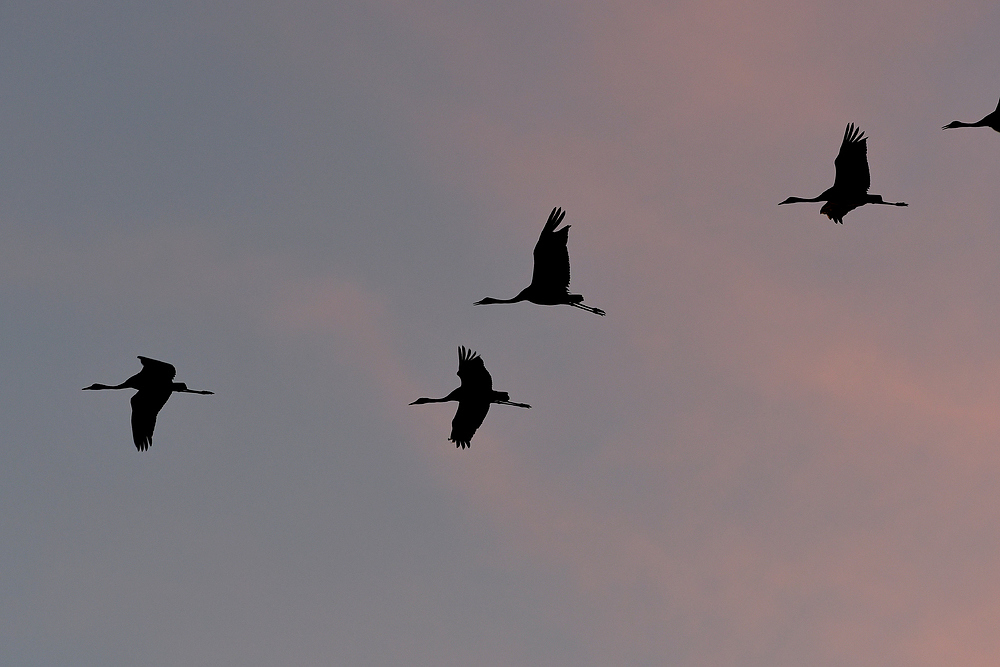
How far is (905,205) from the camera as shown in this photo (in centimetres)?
3250

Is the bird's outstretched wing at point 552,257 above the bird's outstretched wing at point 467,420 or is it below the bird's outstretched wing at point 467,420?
above

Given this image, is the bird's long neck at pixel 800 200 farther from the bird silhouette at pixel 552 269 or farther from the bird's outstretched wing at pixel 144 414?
the bird's outstretched wing at pixel 144 414

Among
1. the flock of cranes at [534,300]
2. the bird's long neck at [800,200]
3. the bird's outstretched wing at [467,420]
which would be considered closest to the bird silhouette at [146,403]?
the flock of cranes at [534,300]

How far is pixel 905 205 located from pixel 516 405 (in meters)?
9.76

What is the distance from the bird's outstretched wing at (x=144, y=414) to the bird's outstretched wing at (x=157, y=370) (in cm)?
55

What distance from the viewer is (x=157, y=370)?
30.7 metres

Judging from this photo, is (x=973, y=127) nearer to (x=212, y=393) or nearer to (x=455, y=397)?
(x=455, y=397)

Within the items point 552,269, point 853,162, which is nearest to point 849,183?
point 853,162

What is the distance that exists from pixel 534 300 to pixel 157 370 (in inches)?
311

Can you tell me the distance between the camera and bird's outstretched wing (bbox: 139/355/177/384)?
3045 cm

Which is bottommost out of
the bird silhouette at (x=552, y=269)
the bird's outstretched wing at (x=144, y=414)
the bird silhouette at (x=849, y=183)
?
the bird's outstretched wing at (x=144, y=414)

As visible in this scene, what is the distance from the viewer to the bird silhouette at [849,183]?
105 feet

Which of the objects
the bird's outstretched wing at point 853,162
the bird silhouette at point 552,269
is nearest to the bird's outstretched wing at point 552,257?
the bird silhouette at point 552,269

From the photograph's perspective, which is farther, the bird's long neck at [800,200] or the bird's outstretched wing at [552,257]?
the bird's long neck at [800,200]
